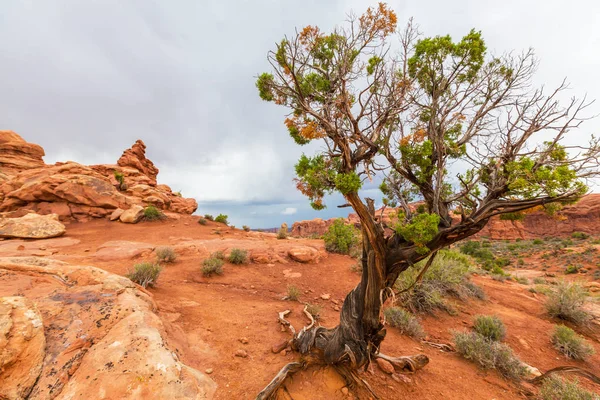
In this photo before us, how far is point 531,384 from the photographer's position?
184 inches

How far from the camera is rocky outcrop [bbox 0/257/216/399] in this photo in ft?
8.82

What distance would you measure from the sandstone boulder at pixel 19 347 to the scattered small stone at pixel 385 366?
5.37m

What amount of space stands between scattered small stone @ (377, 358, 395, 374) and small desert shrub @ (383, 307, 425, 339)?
1.97 m

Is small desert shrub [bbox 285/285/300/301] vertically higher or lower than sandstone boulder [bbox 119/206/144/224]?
lower

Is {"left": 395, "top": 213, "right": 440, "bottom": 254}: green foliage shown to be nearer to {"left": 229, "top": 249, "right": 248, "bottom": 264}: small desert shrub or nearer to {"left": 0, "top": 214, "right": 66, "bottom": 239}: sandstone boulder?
{"left": 229, "top": 249, "right": 248, "bottom": 264}: small desert shrub

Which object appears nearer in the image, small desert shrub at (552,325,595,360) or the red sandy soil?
the red sandy soil

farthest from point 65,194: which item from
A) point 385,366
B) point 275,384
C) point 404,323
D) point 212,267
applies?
point 404,323

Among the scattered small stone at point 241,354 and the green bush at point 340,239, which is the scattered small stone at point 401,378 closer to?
the scattered small stone at point 241,354

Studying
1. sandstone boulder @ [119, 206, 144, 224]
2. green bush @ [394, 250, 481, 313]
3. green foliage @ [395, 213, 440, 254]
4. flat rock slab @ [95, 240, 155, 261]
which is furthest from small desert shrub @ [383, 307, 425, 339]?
sandstone boulder @ [119, 206, 144, 224]

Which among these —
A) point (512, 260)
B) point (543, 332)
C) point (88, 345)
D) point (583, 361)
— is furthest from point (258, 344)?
point (512, 260)

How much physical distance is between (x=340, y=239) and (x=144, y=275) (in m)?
10.4

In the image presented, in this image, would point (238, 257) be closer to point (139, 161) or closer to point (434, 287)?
point (434, 287)

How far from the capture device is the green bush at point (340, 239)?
14070 millimetres

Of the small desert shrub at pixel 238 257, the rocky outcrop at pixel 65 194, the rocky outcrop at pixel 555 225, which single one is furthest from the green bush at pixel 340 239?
the rocky outcrop at pixel 555 225
